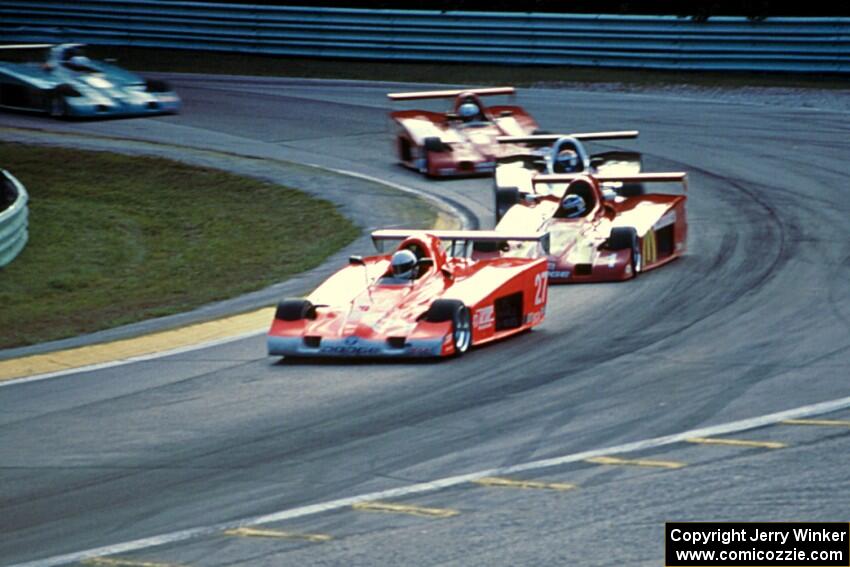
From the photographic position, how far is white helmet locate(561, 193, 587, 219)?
705 inches

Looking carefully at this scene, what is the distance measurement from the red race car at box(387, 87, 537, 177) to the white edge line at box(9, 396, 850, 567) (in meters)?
13.3

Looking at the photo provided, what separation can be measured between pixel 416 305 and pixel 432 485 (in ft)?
13.8

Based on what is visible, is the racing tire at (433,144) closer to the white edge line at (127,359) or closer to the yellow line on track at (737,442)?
the white edge line at (127,359)

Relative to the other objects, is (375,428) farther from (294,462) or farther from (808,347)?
(808,347)

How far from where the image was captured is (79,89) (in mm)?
30172

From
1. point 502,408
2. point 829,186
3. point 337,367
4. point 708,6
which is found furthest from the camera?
point 708,6

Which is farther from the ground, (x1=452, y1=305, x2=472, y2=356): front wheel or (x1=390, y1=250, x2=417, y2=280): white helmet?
(x1=390, y1=250, x2=417, y2=280): white helmet

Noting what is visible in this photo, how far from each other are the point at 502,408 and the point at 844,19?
69.0 feet

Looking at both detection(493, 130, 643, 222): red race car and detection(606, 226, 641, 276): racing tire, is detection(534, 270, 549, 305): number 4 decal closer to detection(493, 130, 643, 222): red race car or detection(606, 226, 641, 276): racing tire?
detection(606, 226, 641, 276): racing tire

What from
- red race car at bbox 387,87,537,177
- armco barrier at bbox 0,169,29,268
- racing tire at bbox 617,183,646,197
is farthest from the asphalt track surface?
red race car at bbox 387,87,537,177

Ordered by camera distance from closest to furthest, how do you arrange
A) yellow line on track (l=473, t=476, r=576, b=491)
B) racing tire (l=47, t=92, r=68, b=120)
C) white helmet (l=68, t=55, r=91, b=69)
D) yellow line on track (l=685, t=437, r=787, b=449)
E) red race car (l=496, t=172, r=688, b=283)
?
yellow line on track (l=473, t=476, r=576, b=491), yellow line on track (l=685, t=437, r=787, b=449), red race car (l=496, t=172, r=688, b=283), white helmet (l=68, t=55, r=91, b=69), racing tire (l=47, t=92, r=68, b=120)

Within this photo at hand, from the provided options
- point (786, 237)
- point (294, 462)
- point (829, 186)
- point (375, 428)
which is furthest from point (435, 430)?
point (829, 186)

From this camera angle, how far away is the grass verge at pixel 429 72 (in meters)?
31.7

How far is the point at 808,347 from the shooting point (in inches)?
543
